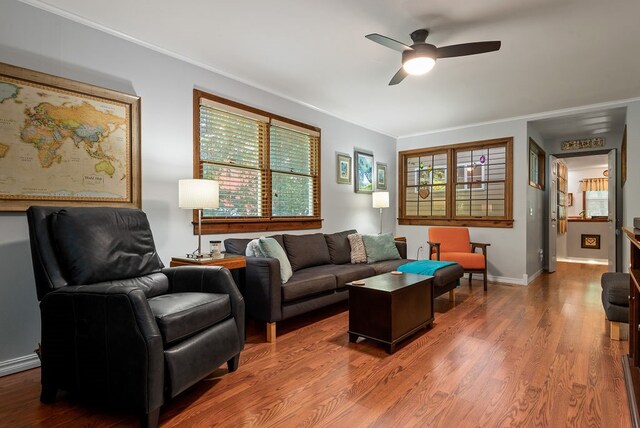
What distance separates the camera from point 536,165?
6.04 m

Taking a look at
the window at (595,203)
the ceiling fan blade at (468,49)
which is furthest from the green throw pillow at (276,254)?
the window at (595,203)

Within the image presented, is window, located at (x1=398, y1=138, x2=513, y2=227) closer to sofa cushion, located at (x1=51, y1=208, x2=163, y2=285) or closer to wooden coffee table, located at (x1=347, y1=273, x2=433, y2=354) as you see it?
wooden coffee table, located at (x1=347, y1=273, x2=433, y2=354)

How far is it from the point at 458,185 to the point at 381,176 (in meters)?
1.29

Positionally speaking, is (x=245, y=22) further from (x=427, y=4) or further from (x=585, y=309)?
(x=585, y=309)

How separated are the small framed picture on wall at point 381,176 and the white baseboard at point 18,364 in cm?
490

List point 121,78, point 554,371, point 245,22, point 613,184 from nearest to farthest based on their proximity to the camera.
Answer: point 554,371, point 245,22, point 121,78, point 613,184

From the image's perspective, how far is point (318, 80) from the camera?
3805 mm

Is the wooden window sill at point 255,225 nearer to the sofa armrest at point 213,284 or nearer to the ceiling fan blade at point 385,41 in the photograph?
the sofa armrest at point 213,284

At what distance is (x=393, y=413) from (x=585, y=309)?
3.19 metres

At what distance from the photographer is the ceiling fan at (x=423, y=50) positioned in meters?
2.51

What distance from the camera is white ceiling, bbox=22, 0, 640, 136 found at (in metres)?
2.47

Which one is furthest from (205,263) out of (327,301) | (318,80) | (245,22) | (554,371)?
(554,371)

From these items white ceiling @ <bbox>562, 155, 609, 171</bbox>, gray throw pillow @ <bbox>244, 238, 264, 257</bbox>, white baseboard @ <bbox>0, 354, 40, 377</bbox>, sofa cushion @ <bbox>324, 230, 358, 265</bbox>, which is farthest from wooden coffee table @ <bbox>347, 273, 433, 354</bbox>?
white ceiling @ <bbox>562, 155, 609, 171</bbox>

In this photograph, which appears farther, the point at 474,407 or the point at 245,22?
the point at 245,22
